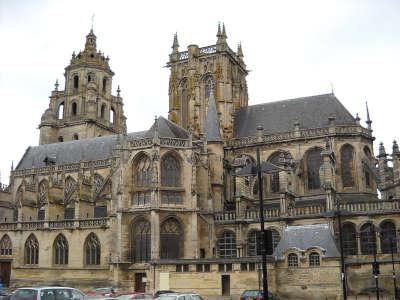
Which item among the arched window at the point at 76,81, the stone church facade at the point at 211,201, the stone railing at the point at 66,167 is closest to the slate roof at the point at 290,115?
the stone church facade at the point at 211,201

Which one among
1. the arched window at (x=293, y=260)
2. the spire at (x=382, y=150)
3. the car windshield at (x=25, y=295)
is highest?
the spire at (x=382, y=150)

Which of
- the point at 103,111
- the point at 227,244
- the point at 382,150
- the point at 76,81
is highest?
the point at 76,81

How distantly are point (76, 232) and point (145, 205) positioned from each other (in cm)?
818

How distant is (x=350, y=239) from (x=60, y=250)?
23811mm

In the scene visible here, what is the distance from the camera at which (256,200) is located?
41688 mm

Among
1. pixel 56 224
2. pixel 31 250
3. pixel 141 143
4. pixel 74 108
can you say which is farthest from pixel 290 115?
pixel 74 108

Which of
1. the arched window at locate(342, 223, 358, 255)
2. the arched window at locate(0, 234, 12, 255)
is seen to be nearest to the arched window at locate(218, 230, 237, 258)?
the arched window at locate(342, 223, 358, 255)

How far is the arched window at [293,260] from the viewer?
30828 millimetres

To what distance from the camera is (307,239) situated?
107 feet

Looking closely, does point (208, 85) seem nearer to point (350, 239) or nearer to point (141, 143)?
point (141, 143)

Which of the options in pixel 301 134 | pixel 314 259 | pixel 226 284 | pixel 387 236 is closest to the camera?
pixel 314 259

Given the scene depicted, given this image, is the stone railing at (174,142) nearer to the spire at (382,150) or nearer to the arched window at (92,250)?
the arched window at (92,250)

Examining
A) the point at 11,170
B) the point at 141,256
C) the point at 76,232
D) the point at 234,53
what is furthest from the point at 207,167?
the point at 11,170

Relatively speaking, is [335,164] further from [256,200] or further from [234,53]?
[234,53]
